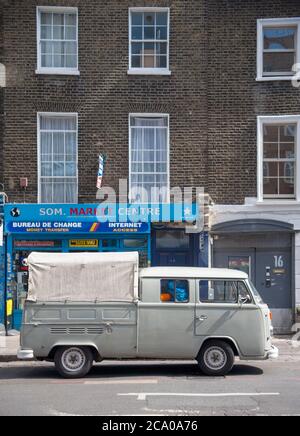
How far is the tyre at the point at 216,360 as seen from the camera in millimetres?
10477

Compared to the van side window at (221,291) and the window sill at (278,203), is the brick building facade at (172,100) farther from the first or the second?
the van side window at (221,291)

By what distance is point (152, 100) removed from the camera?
16047mm

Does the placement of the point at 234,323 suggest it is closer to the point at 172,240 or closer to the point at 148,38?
the point at 172,240

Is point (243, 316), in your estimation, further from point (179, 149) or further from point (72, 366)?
point (179, 149)

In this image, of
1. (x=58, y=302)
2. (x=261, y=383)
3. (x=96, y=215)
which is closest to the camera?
(x=261, y=383)

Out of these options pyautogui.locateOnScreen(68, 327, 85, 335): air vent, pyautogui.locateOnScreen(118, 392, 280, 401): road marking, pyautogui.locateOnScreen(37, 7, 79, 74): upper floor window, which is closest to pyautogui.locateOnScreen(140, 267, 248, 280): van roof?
pyautogui.locateOnScreen(68, 327, 85, 335): air vent

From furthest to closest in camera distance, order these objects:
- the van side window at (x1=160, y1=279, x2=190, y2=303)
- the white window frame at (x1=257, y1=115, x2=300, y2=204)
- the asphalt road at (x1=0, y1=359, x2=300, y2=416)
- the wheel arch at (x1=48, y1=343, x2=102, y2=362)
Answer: the white window frame at (x1=257, y1=115, x2=300, y2=204) < the van side window at (x1=160, y1=279, x2=190, y2=303) < the wheel arch at (x1=48, y1=343, x2=102, y2=362) < the asphalt road at (x1=0, y1=359, x2=300, y2=416)

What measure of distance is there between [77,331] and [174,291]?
180cm

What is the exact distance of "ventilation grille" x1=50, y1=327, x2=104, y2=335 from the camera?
1049 cm

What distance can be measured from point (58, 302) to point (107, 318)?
2.96ft

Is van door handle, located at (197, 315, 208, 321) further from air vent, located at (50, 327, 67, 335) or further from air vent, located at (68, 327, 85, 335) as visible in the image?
air vent, located at (50, 327, 67, 335)

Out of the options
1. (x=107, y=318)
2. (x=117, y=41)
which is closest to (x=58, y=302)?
(x=107, y=318)

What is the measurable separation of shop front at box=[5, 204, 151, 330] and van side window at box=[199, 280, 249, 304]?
5158 mm

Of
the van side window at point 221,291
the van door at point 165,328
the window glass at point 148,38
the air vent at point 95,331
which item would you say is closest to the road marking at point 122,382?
the van door at point 165,328
